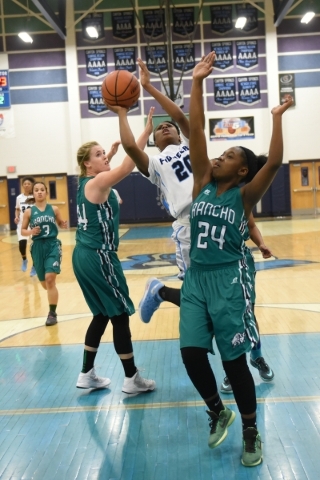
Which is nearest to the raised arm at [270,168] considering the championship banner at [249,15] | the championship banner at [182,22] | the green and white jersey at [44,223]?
the green and white jersey at [44,223]

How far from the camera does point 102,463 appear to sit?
3.05m

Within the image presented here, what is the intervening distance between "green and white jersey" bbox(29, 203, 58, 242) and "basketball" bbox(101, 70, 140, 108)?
2.85 m

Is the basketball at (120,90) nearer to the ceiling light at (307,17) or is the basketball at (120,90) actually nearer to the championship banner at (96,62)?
the ceiling light at (307,17)

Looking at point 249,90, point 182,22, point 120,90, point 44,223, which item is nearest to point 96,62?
point 182,22

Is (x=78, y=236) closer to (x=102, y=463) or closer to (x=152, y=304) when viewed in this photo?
(x=152, y=304)

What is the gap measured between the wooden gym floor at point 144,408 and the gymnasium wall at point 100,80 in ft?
53.4

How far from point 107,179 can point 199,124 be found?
92 centimetres

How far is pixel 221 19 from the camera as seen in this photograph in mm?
22453

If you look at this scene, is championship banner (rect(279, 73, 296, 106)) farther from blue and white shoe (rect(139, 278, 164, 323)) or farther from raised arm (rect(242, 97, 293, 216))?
raised arm (rect(242, 97, 293, 216))

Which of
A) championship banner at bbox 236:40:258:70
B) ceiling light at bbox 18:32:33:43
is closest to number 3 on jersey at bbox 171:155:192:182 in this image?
ceiling light at bbox 18:32:33:43

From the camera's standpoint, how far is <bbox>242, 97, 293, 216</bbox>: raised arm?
2945mm

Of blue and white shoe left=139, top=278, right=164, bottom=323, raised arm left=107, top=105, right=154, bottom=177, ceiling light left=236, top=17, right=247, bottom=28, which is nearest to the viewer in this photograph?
raised arm left=107, top=105, right=154, bottom=177

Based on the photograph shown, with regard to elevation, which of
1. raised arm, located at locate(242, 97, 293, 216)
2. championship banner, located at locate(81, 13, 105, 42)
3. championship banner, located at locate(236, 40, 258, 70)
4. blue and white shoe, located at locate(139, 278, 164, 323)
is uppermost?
championship banner, located at locate(81, 13, 105, 42)

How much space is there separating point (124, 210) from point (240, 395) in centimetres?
2049
